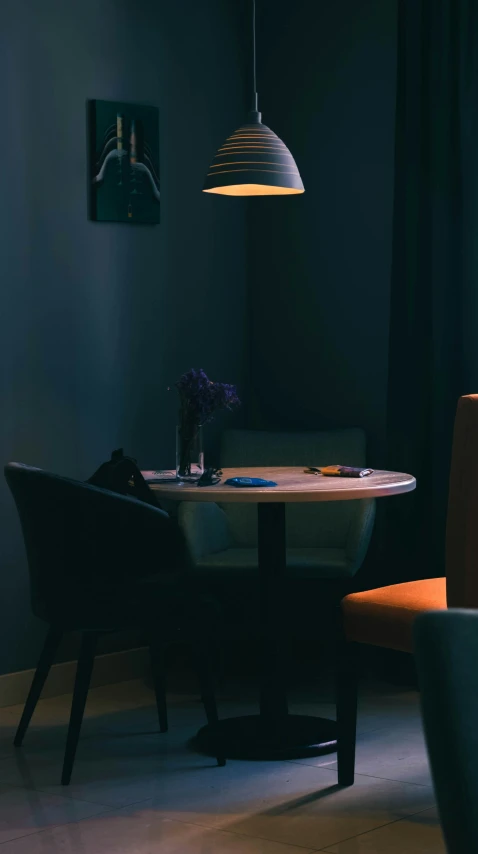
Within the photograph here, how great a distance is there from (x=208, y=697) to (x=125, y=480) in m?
0.70

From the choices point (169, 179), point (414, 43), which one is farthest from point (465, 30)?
point (169, 179)

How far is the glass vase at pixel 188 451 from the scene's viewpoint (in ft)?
12.4

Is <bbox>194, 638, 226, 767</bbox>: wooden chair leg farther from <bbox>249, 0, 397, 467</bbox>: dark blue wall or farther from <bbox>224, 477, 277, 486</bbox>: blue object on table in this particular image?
<bbox>249, 0, 397, 467</bbox>: dark blue wall

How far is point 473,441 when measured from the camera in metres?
2.96

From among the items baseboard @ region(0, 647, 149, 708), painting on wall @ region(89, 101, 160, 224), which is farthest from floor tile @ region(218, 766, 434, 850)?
painting on wall @ region(89, 101, 160, 224)

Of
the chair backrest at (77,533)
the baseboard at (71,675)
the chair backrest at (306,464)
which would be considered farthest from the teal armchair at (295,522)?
the chair backrest at (77,533)

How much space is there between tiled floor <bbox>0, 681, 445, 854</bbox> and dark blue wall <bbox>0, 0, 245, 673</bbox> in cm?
76

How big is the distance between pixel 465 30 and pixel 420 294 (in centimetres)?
94

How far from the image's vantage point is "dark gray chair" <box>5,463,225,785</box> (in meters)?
3.38

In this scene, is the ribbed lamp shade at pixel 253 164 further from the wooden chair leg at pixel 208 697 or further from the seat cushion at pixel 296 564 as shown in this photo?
the wooden chair leg at pixel 208 697

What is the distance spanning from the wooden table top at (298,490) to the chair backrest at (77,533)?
128 mm

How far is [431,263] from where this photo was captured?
4508 mm

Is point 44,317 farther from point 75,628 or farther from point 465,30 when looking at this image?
point 465,30

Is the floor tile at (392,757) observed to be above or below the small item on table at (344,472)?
below
